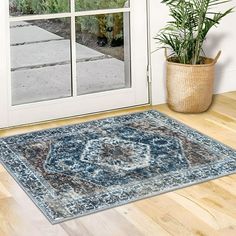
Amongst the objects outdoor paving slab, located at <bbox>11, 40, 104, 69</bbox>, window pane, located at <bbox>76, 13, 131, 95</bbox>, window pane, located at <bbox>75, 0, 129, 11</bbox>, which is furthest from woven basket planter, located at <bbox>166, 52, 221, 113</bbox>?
outdoor paving slab, located at <bbox>11, 40, 104, 69</bbox>

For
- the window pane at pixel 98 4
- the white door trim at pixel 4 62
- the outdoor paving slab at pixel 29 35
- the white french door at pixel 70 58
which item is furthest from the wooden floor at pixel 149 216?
the window pane at pixel 98 4

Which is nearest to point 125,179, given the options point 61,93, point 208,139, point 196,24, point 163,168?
point 163,168

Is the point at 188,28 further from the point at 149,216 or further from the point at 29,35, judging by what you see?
the point at 149,216

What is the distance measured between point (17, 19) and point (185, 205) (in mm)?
1581

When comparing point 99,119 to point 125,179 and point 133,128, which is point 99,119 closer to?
point 133,128

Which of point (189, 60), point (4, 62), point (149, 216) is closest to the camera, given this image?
point (149, 216)

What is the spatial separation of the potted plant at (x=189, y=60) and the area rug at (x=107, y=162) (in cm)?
20

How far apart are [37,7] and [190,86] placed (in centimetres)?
108

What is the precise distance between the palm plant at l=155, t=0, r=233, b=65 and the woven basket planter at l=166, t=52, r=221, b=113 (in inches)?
3.9

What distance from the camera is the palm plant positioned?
3.62 meters

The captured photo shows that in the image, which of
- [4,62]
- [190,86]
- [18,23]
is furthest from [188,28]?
[4,62]

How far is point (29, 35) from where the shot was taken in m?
3.50

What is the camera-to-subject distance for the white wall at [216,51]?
3822 mm

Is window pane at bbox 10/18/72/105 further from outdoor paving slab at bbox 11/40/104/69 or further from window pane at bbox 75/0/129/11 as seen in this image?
window pane at bbox 75/0/129/11
